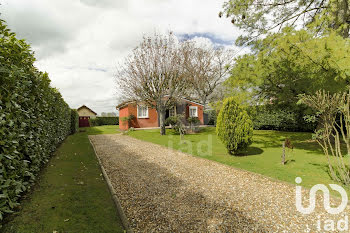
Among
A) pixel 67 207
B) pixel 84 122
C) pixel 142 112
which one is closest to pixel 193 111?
pixel 142 112

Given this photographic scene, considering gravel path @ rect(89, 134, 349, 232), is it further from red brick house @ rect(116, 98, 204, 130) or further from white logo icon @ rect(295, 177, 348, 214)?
red brick house @ rect(116, 98, 204, 130)

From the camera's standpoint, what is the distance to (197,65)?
28797 millimetres

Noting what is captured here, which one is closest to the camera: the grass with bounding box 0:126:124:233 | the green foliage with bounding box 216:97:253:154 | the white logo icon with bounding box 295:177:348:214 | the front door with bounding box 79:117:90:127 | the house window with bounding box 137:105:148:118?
the grass with bounding box 0:126:124:233

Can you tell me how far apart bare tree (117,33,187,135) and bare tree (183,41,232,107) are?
1051 cm

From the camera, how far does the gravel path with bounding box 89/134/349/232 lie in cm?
334

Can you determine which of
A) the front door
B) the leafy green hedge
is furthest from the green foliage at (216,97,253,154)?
the leafy green hedge

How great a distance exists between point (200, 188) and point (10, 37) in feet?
17.9

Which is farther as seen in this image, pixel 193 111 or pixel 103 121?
pixel 103 121

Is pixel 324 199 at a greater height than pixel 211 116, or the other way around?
pixel 211 116

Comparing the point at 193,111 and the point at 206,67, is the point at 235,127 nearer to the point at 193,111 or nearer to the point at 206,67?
the point at 193,111

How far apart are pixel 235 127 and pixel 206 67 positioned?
23.7 meters

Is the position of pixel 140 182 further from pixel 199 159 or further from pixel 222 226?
pixel 199 159

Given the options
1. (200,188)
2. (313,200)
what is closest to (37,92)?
(200,188)

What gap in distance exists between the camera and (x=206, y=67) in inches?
1177
